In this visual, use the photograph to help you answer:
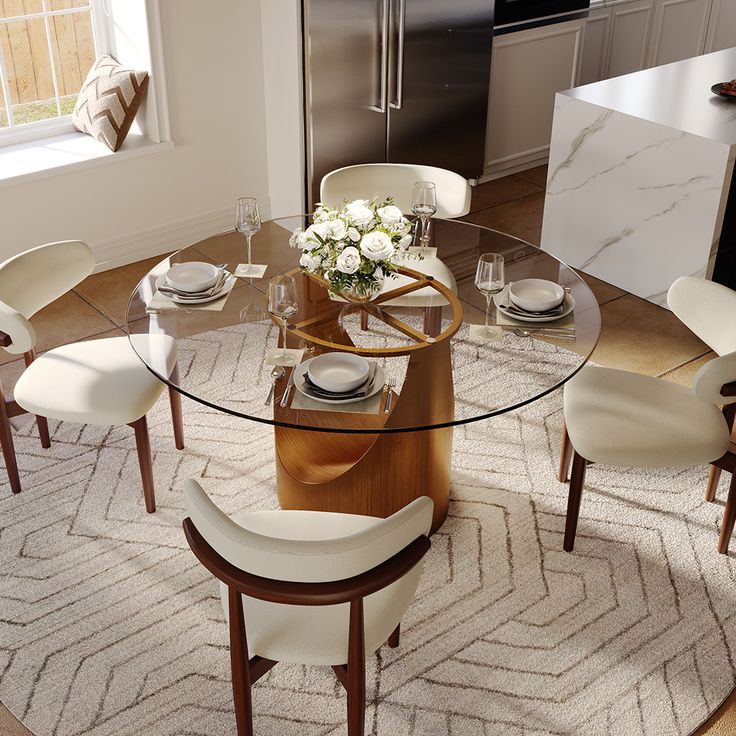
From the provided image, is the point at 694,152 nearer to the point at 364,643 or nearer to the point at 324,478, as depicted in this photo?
the point at 324,478

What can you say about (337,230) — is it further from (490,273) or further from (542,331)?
(542,331)

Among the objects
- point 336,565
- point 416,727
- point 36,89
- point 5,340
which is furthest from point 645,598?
point 36,89

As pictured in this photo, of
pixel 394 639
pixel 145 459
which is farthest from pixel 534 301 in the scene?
pixel 145 459

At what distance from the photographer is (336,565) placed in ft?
5.97

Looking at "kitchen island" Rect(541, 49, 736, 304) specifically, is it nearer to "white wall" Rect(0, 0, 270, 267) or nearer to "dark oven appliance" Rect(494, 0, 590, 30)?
"dark oven appliance" Rect(494, 0, 590, 30)

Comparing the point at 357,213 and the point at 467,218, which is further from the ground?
the point at 357,213

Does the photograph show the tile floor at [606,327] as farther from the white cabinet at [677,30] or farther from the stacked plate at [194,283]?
the white cabinet at [677,30]

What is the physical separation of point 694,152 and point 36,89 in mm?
2964

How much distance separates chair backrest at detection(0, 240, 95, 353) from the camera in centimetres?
294

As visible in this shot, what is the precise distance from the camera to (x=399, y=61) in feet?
15.1

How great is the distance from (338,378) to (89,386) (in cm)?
91

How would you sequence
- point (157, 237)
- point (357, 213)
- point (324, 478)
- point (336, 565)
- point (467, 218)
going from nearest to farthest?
1. point (336, 565)
2. point (357, 213)
3. point (324, 478)
4. point (157, 237)
5. point (467, 218)

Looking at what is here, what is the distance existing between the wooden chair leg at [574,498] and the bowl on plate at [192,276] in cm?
118

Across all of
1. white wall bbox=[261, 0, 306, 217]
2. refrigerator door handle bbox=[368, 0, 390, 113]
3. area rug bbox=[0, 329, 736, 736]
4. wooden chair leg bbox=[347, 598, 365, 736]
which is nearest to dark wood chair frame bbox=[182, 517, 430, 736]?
wooden chair leg bbox=[347, 598, 365, 736]
